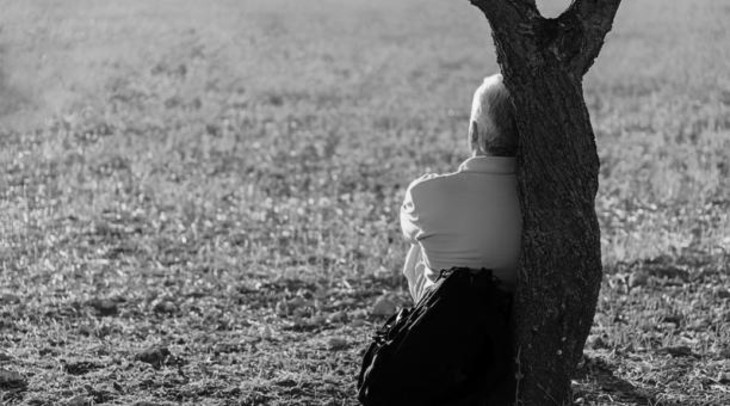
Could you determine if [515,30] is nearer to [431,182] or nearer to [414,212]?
[431,182]

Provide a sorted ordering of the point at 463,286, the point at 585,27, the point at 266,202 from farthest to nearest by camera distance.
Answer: the point at 266,202
the point at 585,27
the point at 463,286

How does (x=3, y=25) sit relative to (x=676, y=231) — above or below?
above

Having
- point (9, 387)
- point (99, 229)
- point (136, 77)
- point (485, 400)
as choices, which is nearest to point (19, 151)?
point (99, 229)

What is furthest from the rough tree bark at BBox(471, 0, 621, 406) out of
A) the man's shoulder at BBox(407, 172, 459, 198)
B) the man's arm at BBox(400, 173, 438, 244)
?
the man's arm at BBox(400, 173, 438, 244)

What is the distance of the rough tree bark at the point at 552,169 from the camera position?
13.3 ft

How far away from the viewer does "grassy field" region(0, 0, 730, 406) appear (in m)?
5.47

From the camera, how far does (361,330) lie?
617 centimetres

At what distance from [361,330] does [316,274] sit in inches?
53.4

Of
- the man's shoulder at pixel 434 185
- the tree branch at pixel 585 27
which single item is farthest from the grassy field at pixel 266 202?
the tree branch at pixel 585 27

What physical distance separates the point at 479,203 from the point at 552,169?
0.27 meters

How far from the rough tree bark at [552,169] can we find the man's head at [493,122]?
95 millimetres

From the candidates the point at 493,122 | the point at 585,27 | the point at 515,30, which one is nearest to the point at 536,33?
the point at 515,30

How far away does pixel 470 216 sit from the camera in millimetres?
4145

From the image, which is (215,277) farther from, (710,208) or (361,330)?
(710,208)
